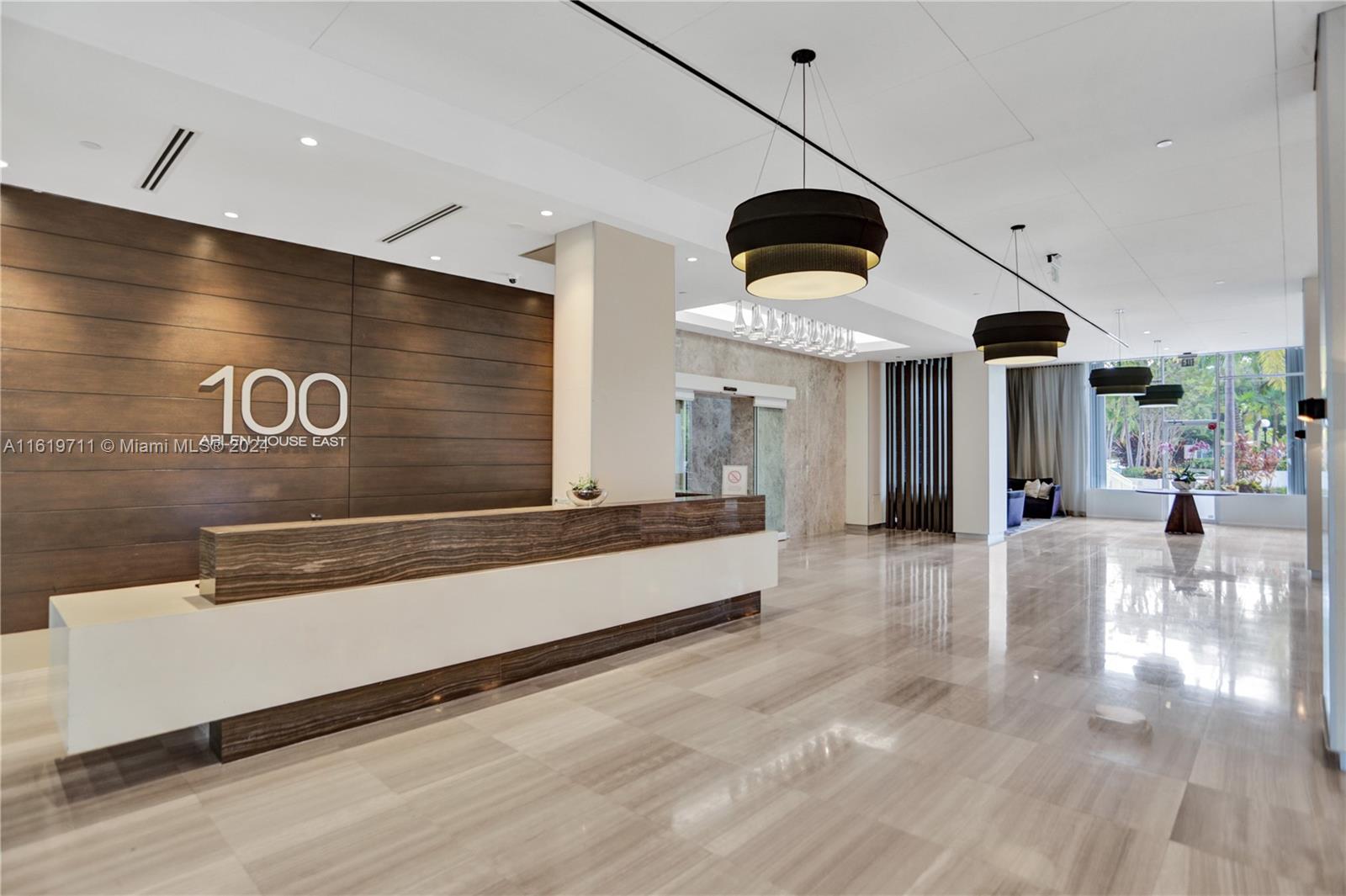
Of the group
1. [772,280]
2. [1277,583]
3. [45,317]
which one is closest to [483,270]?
[45,317]

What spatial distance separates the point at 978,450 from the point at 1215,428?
811 cm

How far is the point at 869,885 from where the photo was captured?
8.74 feet

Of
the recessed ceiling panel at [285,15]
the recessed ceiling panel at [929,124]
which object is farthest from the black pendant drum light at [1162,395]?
the recessed ceiling panel at [285,15]

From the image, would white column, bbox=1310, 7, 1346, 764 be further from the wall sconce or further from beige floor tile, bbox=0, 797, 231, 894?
beige floor tile, bbox=0, 797, 231, 894

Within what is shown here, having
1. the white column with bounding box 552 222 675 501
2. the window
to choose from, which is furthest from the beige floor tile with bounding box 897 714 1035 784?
the window

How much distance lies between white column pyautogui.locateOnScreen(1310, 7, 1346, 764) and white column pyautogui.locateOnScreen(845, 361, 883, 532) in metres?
11.3

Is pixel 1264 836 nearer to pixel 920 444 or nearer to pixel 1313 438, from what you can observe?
Result: pixel 1313 438

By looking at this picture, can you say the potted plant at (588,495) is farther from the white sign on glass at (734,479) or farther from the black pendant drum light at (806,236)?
the white sign on glass at (734,479)

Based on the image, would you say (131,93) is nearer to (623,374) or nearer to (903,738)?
(623,374)

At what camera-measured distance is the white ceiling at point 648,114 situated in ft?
13.0

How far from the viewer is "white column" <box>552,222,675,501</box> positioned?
630cm

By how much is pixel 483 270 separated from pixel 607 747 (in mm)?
5825

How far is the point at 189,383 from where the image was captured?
19.8 ft

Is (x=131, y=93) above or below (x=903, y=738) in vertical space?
above
